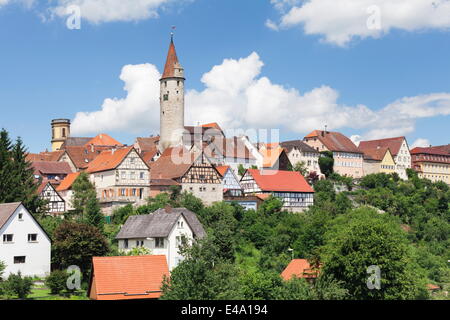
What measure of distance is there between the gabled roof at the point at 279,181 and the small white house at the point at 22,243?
32.6m

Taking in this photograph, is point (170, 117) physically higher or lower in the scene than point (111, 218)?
higher

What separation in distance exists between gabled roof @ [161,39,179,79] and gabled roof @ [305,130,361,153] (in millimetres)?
25984

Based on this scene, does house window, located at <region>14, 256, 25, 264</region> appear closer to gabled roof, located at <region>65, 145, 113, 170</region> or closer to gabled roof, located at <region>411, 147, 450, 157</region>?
gabled roof, located at <region>65, 145, 113, 170</region>

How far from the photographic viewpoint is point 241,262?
56594 mm

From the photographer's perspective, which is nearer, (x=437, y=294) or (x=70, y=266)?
(x=70, y=266)

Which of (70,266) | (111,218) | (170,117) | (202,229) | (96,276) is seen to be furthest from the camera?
(170,117)

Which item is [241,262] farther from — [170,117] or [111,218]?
[170,117]

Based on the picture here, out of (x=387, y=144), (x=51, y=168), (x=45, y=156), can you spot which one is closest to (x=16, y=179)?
(x=51, y=168)

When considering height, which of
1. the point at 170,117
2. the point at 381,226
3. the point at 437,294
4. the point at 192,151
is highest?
the point at 170,117

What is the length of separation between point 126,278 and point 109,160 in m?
33.5

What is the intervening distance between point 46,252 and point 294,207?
35.3 m

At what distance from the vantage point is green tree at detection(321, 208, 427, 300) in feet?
130

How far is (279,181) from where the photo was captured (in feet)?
252

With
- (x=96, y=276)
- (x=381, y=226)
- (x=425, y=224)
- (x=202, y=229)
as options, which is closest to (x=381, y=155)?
(x=425, y=224)
